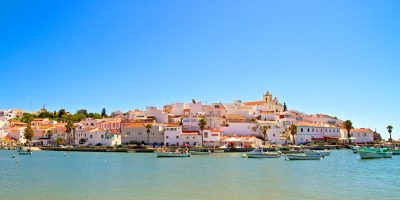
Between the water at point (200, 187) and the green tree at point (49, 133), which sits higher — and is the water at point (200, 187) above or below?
below

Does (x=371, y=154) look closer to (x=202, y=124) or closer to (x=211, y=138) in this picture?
(x=202, y=124)

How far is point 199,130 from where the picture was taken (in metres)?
78.3

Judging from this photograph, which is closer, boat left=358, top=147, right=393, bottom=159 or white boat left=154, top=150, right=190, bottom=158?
boat left=358, top=147, right=393, bottom=159

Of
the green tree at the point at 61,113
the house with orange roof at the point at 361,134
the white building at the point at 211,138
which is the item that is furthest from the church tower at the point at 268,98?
the green tree at the point at 61,113

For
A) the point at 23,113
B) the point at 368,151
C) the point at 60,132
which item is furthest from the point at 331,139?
the point at 23,113

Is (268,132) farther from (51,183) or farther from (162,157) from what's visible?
(51,183)

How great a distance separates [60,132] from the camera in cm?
9969

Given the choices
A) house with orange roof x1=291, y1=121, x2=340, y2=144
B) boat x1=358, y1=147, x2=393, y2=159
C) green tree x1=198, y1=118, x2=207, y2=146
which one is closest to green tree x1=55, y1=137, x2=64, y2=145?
green tree x1=198, y1=118, x2=207, y2=146

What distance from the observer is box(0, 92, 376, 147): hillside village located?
76.3m

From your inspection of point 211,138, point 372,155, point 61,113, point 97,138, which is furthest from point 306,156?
point 61,113

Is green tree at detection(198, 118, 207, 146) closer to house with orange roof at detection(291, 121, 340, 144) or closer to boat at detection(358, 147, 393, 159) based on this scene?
house with orange roof at detection(291, 121, 340, 144)

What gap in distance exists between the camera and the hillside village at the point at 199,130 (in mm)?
76312

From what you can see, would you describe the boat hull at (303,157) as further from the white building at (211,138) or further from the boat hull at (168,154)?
the white building at (211,138)

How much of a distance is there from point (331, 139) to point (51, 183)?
248 feet
